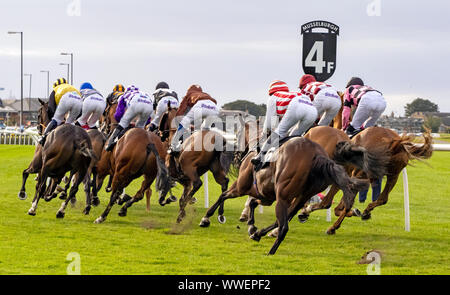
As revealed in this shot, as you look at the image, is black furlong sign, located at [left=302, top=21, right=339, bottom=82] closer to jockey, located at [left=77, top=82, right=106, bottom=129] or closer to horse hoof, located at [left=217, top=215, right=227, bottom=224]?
horse hoof, located at [left=217, top=215, right=227, bottom=224]

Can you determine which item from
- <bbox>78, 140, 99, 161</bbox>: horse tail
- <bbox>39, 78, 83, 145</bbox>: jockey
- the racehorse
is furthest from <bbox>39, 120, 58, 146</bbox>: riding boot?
the racehorse

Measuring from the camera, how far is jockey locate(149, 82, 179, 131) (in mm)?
11547

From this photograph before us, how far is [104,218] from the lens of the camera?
1020 cm

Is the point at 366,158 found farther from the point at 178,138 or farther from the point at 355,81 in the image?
the point at 178,138

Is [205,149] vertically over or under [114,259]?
over

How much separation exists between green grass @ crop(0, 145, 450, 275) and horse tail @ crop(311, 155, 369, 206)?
72 cm

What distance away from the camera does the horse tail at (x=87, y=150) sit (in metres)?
10.1

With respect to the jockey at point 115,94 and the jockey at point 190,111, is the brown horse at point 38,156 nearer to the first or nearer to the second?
the jockey at point 115,94

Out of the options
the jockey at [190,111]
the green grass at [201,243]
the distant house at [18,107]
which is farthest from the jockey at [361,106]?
the distant house at [18,107]

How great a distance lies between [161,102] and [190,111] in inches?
52.9

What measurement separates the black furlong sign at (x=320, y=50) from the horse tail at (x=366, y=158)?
15.0 ft

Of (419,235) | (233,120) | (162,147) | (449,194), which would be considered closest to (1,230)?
(162,147)
